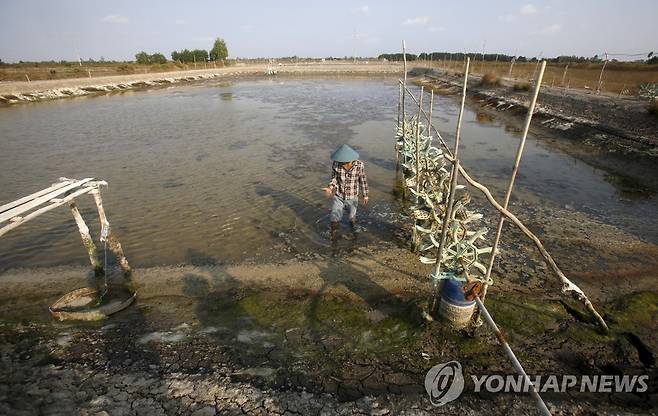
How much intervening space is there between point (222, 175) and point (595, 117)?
16.9 meters

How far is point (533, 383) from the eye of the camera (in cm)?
357

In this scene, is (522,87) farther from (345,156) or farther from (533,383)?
(533,383)

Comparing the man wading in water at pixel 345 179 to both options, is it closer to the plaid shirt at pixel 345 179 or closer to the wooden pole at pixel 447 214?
the plaid shirt at pixel 345 179

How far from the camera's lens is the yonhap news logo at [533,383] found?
3465mm

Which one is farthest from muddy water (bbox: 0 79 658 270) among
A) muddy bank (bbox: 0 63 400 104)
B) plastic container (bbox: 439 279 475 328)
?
muddy bank (bbox: 0 63 400 104)

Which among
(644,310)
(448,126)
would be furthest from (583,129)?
(644,310)

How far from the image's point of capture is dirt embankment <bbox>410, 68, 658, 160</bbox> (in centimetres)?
Answer: 1230

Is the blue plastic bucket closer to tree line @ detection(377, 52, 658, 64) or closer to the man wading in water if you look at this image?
the man wading in water

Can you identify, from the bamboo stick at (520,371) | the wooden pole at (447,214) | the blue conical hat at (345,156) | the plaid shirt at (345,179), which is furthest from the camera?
the plaid shirt at (345,179)

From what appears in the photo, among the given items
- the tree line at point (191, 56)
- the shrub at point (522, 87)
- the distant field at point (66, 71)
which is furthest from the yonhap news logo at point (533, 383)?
the tree line at point (191, 56)

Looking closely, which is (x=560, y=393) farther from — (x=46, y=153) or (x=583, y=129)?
(x=46, y=153)

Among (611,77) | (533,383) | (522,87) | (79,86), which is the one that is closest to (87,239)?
(533,383)

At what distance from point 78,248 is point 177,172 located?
5.03 metres

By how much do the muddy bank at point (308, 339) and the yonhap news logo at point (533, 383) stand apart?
84mm
